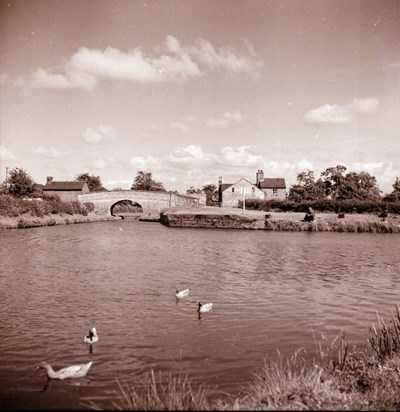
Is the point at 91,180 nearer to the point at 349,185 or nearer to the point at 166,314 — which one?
the point at 349,185

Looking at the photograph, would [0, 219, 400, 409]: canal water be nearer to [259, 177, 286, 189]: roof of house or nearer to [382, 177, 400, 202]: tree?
[382, 177, 400, 202]: tree

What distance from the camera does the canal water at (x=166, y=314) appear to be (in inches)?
324

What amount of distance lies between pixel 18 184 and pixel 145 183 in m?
56.0

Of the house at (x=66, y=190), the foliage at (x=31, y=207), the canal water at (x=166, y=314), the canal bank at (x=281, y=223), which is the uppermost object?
the house at (x=66, y=190)

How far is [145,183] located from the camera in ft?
413

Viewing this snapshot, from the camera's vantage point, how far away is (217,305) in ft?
44.7

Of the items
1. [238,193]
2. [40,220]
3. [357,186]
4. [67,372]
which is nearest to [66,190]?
[238,193]

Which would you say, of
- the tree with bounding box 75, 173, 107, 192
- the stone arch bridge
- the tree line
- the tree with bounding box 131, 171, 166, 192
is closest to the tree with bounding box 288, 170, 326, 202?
the tree line

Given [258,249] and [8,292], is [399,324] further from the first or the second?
[258,249]

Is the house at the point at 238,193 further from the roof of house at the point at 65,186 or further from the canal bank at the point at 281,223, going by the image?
the canal bank at the point at 281,223

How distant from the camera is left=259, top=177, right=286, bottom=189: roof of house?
93938 mm

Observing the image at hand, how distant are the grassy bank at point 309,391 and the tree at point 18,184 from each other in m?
72.4

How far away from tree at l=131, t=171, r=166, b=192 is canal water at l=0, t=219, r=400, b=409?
100m

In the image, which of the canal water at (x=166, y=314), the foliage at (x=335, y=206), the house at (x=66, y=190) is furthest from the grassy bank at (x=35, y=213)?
the foliage at (x=335, y=206)
